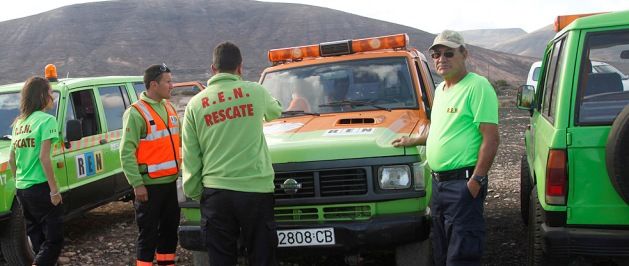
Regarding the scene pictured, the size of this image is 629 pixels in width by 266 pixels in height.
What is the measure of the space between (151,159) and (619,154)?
9.81 ft

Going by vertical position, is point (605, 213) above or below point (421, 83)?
below

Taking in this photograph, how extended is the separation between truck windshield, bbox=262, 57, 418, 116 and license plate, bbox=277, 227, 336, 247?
1349 millimetres

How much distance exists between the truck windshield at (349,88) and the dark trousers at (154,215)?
1.25 meters

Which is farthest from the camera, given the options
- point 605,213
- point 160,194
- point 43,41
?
point 43,41

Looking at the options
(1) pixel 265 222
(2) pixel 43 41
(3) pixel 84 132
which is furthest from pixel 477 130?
(2) pixel 43 41

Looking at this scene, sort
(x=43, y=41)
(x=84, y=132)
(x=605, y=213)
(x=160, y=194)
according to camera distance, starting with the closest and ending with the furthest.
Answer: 1. (x=605, y=213)
2. (x=160, y=194)
3. (x=84, y=132)
4. (x=43, y=41)

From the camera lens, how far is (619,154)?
2.80 meters

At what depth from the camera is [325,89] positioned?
4922 millimetres

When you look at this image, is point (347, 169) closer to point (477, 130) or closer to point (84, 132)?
point (477, 130)

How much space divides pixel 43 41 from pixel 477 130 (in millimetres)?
65836

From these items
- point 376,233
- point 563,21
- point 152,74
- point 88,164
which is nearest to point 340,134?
point 376,233

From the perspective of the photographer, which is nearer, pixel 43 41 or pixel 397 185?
pixel 397 185

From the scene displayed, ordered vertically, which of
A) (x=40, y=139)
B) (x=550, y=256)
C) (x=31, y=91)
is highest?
(x=31, y=91)

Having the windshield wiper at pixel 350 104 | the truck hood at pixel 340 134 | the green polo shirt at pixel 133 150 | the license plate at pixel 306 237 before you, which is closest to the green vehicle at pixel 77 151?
the green polo shirt at pixel 133 150
